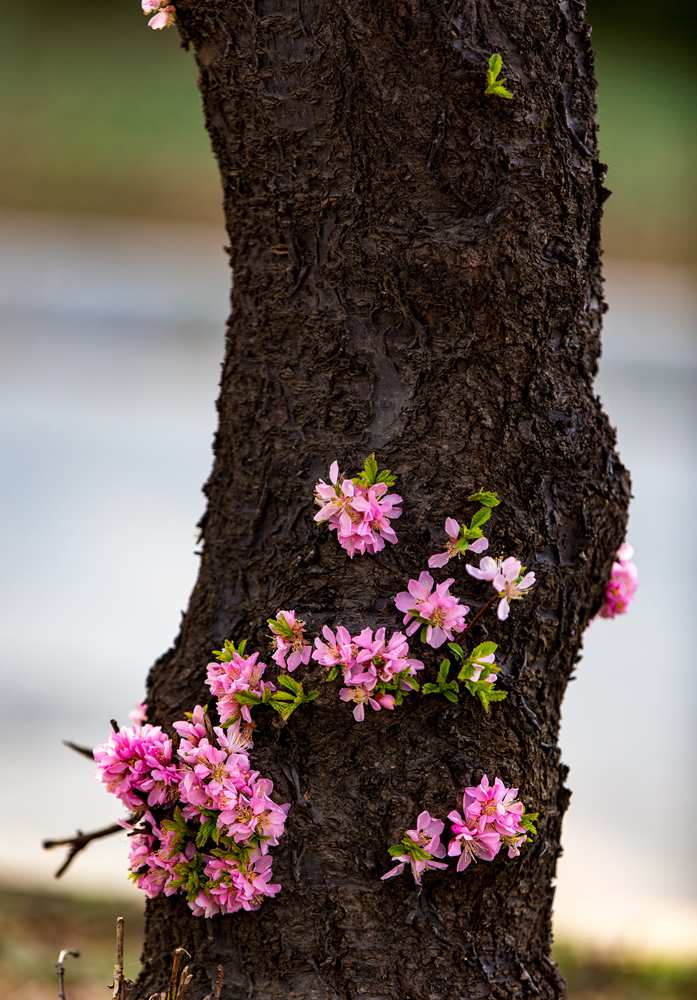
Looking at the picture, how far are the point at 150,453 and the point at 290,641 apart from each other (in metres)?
6.56

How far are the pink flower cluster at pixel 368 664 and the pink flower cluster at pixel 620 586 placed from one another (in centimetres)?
48

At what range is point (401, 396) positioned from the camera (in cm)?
176

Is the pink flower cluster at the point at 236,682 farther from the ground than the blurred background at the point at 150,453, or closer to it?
closer to it

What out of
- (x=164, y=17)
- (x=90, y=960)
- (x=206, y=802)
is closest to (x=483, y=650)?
(x=206, y=802)

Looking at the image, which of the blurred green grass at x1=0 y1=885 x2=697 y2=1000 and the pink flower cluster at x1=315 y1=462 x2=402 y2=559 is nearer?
the pink flower cluster at x1=315 y1=462 x2=402 y2=559

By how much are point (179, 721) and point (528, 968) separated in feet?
2.07

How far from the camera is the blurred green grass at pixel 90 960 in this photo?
309 centimetres

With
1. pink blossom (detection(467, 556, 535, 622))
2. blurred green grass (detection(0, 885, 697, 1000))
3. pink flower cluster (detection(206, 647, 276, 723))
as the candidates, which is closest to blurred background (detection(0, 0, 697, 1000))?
blurred green grass (detection(0, 885, 697, 1000))

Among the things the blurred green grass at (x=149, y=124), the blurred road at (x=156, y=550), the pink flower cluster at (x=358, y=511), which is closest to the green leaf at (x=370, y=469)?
the pink flower cluster at (x=358, y=511)

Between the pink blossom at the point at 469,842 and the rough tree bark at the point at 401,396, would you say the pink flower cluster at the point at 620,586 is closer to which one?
the rough tree bark at the point at 401,396

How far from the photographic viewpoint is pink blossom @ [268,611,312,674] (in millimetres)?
1673

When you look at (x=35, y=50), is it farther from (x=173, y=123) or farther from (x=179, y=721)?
(x=179, y=721)

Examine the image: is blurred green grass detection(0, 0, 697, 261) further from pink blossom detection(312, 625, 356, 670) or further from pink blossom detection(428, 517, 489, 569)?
pink blossom detection(312, 625, 356, 670)

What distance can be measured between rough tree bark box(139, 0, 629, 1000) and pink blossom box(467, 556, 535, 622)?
0.22 feet
